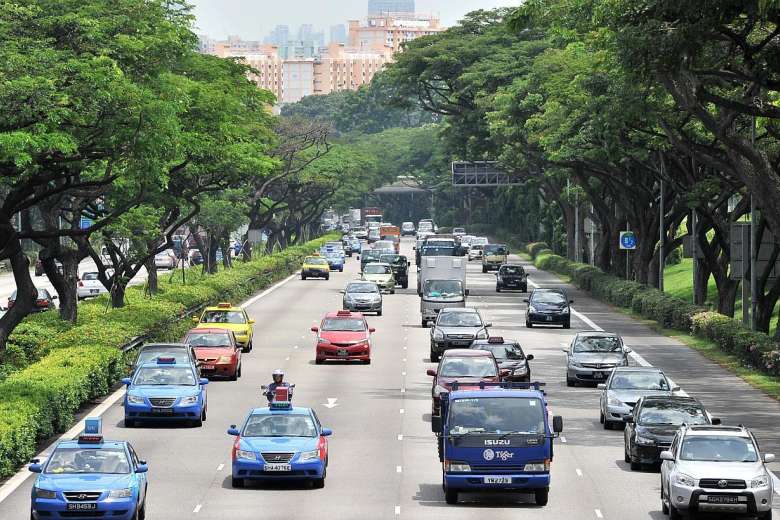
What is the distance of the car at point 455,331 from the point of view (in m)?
53.8

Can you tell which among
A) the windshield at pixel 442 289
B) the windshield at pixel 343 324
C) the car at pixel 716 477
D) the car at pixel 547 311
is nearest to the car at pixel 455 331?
the windshield at pixel 343 324

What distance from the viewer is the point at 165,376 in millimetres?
38625

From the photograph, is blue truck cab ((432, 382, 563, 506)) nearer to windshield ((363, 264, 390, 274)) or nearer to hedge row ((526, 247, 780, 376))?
hedge row ((526, 247, 780, 376))

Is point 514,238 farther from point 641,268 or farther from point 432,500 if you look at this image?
point 432,500

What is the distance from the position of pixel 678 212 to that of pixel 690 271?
29046 millimetres

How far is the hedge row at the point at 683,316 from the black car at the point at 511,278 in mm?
3476

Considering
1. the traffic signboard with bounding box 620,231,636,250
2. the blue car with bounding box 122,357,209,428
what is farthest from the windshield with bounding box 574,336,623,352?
the traffic signboard with bounding box 620,231,636,250

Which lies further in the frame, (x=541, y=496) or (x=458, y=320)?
(x=458, y=320)

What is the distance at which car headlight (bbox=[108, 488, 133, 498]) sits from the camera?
24.5m

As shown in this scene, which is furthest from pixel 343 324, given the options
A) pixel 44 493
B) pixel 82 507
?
pixel 82 507

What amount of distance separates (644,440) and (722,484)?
18.4 ft

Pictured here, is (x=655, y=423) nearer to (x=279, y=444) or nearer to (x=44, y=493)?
(x=279, y=444)

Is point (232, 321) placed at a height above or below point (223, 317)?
below

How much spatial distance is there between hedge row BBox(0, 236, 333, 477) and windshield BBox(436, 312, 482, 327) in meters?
9.31
